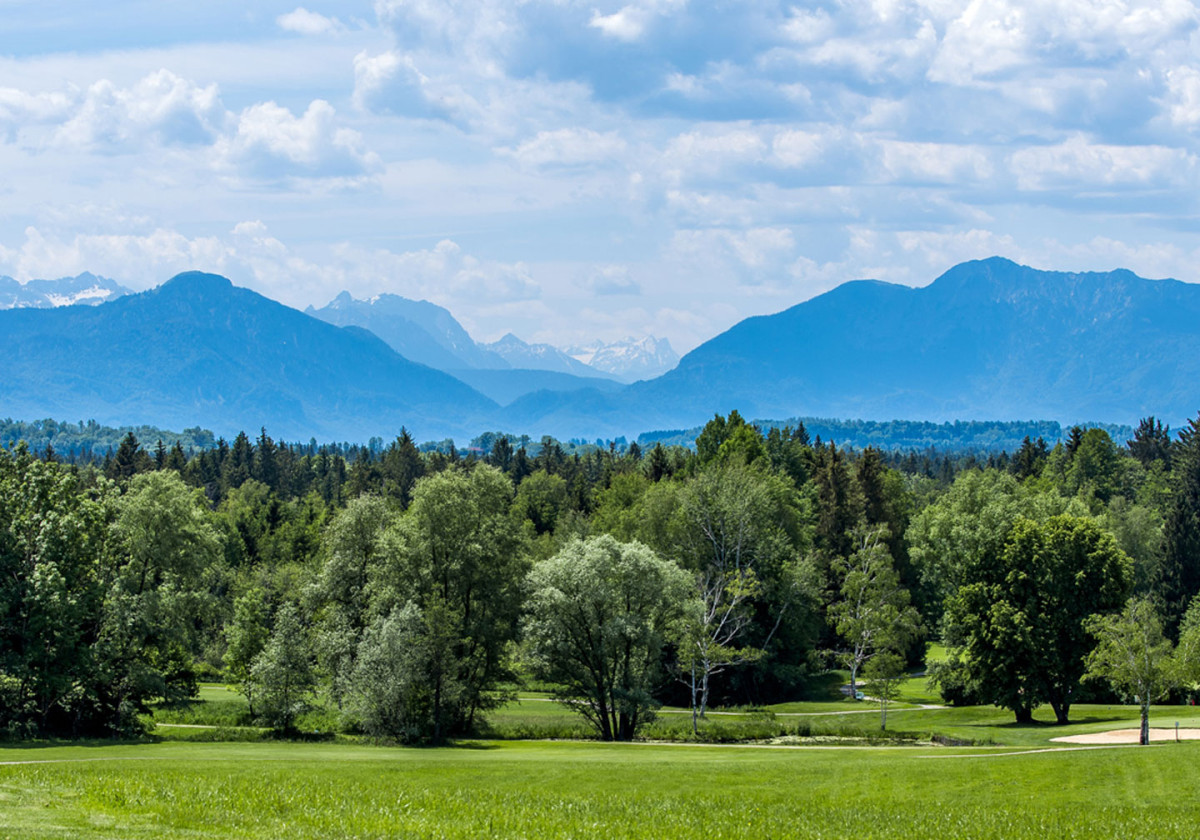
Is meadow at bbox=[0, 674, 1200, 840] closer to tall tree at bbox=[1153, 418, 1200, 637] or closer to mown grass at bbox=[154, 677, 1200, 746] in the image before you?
mown grass at bbox=[154, 677, 1200, 746]

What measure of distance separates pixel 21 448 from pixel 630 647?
32909mm

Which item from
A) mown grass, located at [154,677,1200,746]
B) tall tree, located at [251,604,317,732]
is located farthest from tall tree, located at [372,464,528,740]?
tall tree, located at [251,604,317,732]

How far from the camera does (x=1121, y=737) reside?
50.1 metres

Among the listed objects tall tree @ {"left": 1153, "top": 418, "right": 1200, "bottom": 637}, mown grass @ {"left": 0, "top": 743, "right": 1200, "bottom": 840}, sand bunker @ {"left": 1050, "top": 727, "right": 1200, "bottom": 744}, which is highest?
tall tree @ {"left": 1153, "top": 418, "right": 1200, "bottom": 637}

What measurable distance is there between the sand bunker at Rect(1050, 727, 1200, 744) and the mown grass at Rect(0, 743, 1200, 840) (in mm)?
8687

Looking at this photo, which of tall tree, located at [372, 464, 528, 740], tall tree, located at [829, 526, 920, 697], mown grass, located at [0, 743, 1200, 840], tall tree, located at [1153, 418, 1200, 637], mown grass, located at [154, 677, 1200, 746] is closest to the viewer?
mown grass, located at [0, 743, 1200, 840]

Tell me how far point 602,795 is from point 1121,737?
30.2 m

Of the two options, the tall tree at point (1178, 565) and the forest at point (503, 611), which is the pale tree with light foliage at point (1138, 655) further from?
the tall tree at point (1178, 565)

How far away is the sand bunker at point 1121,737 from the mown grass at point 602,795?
342 inches

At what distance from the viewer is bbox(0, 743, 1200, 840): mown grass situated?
25.8 meters

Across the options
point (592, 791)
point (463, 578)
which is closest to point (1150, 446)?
point (463, 578)

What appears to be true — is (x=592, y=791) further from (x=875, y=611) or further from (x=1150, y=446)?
(x=1150, y=446)

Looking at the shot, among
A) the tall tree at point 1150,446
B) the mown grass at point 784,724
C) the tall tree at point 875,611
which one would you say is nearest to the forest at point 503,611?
the tall tree at point 875,611

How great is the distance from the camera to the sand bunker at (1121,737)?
159 ft
